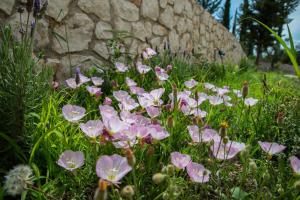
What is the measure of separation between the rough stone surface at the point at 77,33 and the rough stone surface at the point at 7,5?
18.5 inches

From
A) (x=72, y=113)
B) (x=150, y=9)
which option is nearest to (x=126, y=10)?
(x=150, y=9)

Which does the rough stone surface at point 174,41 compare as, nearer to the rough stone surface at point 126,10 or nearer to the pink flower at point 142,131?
the rough stone surface at point 126,10

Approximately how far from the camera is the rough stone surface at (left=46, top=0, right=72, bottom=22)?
116 inches

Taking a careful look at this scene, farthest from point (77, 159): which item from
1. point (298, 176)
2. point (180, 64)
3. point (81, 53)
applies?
point (180, 64)

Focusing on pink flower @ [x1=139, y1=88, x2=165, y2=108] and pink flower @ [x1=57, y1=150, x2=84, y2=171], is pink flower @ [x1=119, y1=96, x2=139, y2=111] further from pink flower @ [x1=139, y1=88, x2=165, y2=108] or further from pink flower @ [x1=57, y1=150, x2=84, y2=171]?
pink flower @ [x1=57, y1=150, x2=84, y2=171]

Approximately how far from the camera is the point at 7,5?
2568mm

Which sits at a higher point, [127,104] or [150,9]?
[150,9]

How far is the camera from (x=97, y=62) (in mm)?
3449

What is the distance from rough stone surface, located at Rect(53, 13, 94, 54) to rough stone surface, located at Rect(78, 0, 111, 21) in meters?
0.09

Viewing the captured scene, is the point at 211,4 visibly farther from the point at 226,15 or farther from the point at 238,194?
the point at 238,194

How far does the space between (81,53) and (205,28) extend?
14.9 ft

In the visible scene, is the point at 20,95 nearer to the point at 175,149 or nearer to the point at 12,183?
the point at 12,183

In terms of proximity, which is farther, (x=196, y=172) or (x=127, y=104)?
(x=127, y=104)

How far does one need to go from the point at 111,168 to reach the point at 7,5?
1.91 meters
